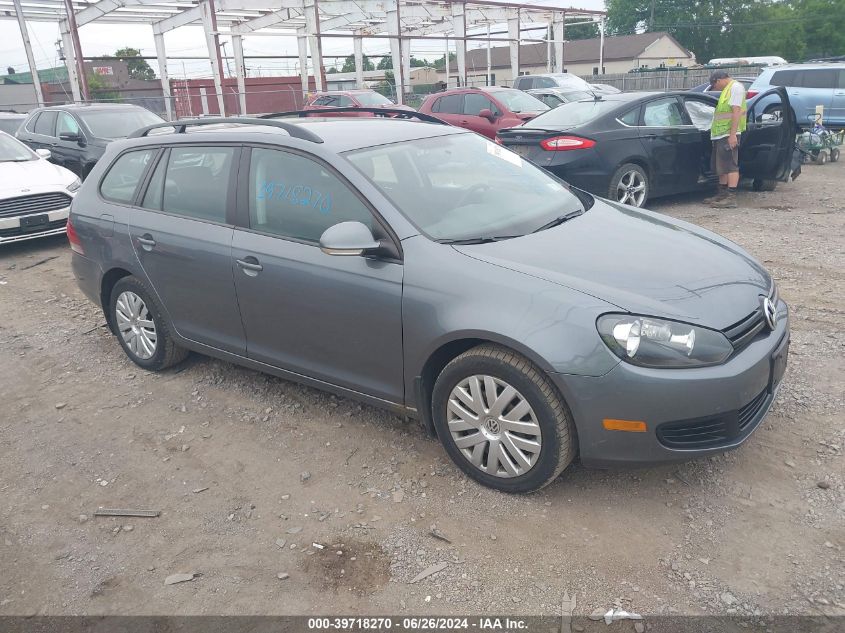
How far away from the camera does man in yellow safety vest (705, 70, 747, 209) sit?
8.66m

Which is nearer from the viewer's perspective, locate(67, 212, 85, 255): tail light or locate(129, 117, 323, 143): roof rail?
locate(129, 117, 323, 143): roof rail

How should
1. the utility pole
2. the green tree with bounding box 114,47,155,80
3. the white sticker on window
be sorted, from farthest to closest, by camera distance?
1. the green tree with bounding box 114,47,155,80
2. the utility pole
3. the white sticker on window

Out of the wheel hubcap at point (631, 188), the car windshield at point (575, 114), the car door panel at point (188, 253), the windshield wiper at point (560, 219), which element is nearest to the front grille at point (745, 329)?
the windshield wiper at point (560, 219)

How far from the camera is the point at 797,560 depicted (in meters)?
2.75

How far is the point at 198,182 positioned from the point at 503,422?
8.12 ft

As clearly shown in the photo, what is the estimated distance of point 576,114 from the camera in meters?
8.88

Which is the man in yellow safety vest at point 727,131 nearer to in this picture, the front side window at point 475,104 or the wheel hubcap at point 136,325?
the front side window at point 475,104

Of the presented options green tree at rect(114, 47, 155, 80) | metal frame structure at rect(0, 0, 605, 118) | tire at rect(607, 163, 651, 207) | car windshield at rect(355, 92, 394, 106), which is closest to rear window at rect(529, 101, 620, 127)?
tire at rect(607, 163, 651, 207)

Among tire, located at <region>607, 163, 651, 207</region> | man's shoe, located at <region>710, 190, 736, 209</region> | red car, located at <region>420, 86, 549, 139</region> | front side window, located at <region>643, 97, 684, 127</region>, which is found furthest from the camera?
red car, located at <region>420, 86, 549, 139</region>

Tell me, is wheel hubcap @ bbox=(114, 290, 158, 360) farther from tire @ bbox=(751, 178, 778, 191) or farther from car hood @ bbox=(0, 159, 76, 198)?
tire @ bbox=(751, 178, 778, 191)

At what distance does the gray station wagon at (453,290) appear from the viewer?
9.46 feet

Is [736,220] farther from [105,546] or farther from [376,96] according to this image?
[376,96]

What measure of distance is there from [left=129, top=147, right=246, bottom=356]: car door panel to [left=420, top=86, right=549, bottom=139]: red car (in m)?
9.86

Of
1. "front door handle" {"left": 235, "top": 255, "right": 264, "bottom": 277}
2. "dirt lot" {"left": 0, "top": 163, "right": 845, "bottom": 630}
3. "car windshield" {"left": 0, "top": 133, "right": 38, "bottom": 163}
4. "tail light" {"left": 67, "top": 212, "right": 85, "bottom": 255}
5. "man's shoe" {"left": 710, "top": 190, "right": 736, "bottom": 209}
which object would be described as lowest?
"man's shoe" {"left": 710, "top": 190, "right": 736, "bottom": 209}
